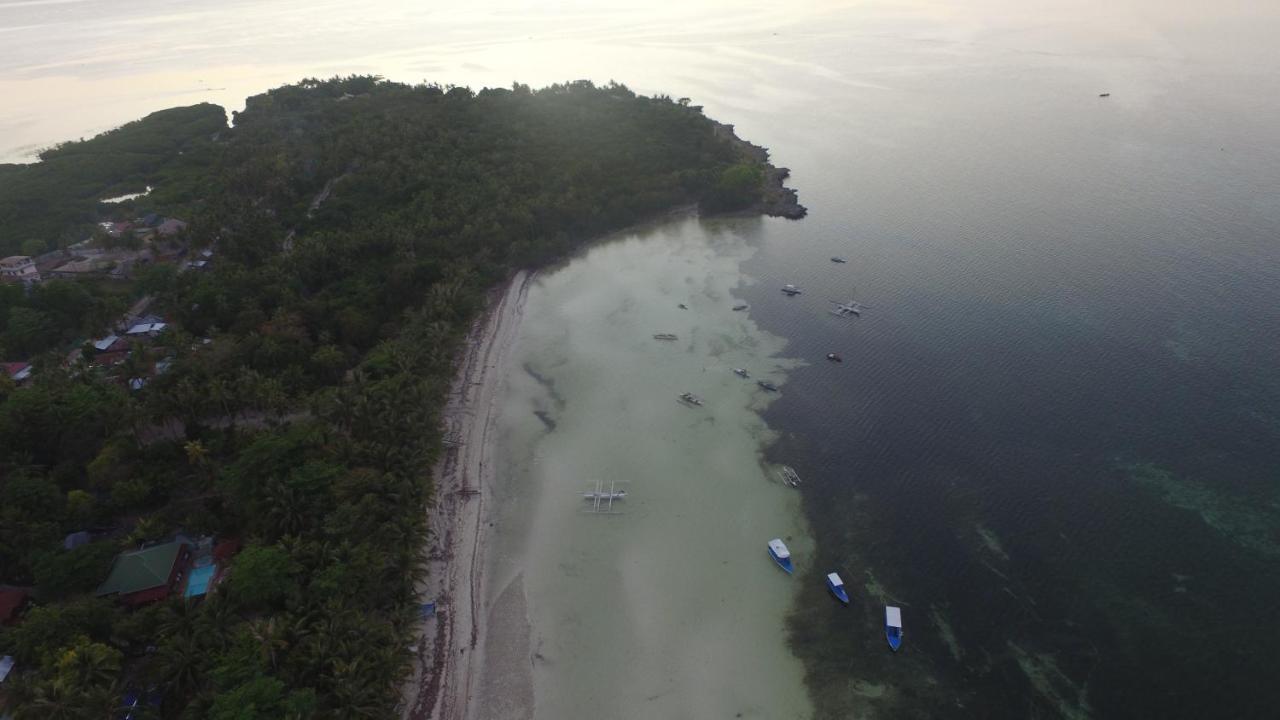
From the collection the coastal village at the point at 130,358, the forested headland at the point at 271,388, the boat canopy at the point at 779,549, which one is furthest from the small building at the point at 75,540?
the boat canopy at the point at 779,549

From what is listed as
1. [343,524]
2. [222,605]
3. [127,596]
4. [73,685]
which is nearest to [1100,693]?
[343,524]

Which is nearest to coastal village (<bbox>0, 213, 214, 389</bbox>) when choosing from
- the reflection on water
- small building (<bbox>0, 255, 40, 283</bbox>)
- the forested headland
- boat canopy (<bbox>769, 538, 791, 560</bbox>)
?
small building (<bbox>0, 255, 40, 283</bbox>)

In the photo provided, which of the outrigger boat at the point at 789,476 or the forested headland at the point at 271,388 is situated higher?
the forested headland at the point at 271,388

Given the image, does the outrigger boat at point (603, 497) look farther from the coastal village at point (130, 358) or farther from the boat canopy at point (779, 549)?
the coastal village at point (130, 358)

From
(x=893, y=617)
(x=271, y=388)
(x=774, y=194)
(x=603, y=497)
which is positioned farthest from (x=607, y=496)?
(x=774, y=194)

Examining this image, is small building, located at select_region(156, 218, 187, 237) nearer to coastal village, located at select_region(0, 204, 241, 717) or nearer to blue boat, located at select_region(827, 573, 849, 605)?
coastal village, located at select_region(0, 204, 241, 717)

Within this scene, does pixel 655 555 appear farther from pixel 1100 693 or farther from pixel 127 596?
pixel 127 596

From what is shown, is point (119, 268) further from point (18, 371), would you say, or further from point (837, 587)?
point (837, 587)
